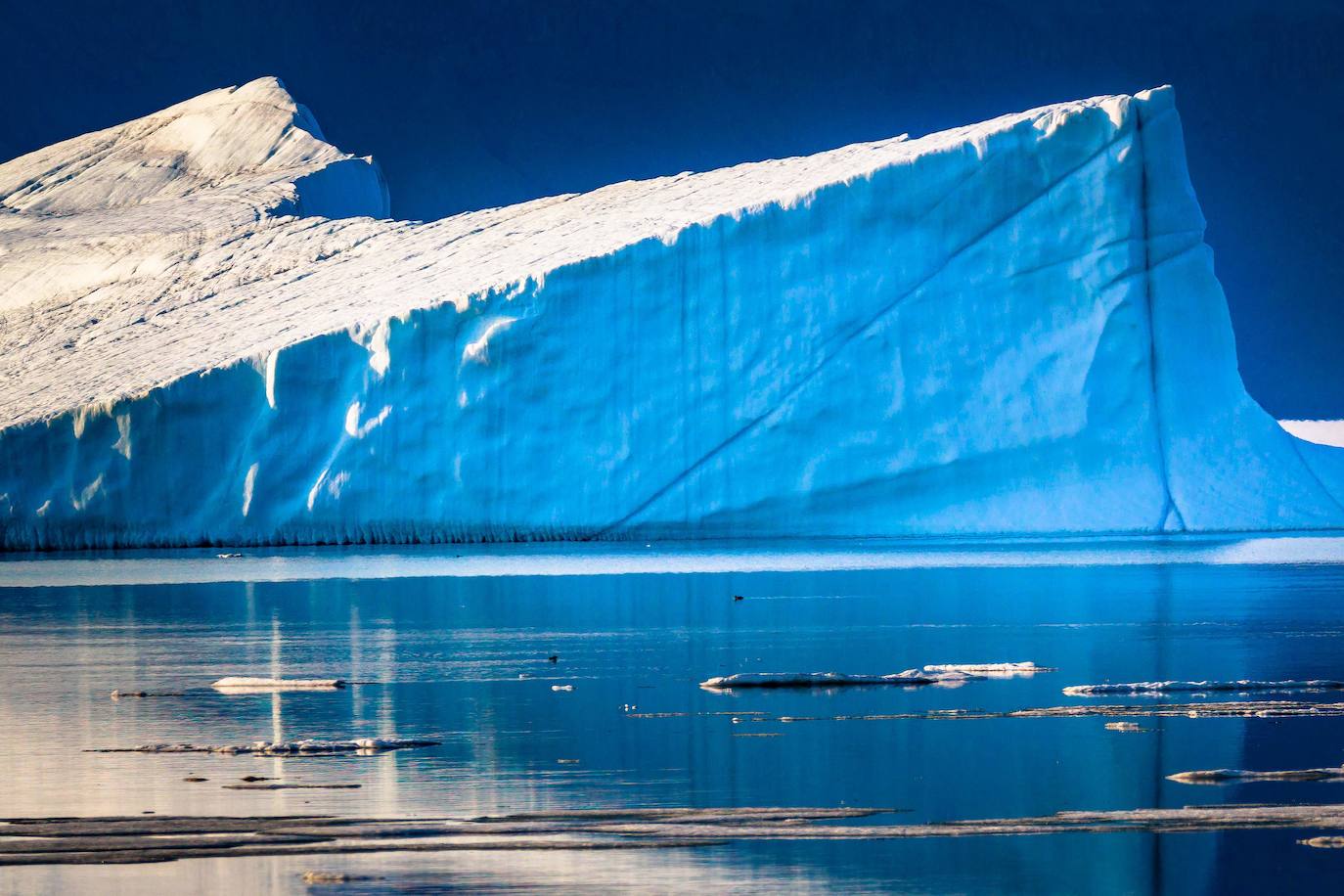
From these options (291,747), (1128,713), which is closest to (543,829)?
(291,747)

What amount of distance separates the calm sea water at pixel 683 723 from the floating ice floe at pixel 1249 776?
0.11 m

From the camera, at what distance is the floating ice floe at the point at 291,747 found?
633cm

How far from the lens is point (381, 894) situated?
4254 mm

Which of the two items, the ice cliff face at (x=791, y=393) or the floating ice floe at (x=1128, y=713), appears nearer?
the floating ice floe at (x=1128, y=713)

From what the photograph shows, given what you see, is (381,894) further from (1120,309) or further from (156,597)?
(1120,309)

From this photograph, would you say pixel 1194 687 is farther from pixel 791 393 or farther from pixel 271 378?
pixel 271 378

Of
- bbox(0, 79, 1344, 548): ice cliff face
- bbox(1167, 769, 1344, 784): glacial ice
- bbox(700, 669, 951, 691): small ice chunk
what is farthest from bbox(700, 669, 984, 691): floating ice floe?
bbox(0, 79, 1344, 548): ice cliff face

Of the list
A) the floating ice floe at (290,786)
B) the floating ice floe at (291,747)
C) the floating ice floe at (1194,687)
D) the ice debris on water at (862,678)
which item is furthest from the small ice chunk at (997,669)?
the floating ice floe at (290,786)

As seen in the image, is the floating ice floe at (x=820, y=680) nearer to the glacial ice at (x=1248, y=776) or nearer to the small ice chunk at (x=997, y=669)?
the small ice chunk at (x=997, y=669)

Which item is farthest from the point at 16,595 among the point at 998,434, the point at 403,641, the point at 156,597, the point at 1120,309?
the point at 1120,309

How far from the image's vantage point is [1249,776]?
554 cm

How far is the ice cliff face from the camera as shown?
20.5 metres

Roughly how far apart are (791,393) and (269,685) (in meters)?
12.7

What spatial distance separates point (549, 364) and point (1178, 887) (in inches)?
657
